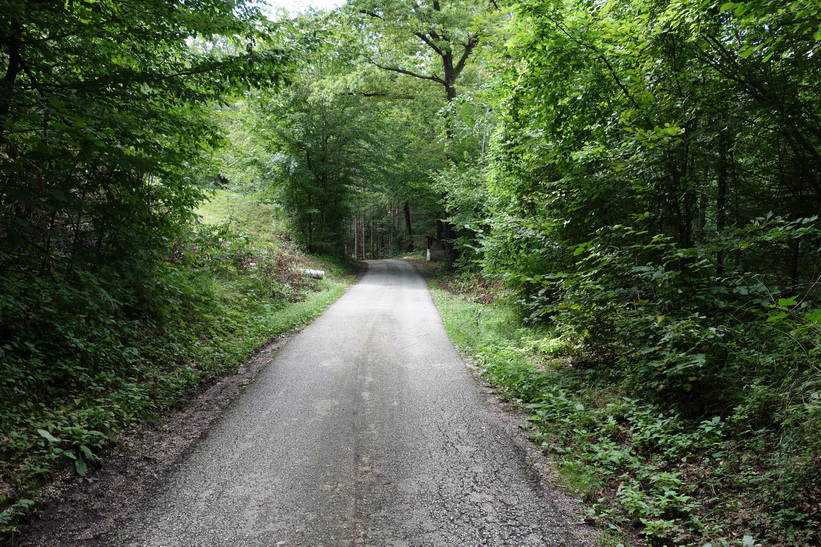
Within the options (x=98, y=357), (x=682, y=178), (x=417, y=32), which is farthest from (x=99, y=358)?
(x=417, y=32)

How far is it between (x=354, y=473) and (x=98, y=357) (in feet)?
12.5

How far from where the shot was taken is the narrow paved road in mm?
3070

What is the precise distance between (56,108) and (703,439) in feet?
23.0

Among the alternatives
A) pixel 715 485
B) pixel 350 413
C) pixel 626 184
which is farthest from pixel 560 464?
pixel 626 184

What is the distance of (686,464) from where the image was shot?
362 centimetres

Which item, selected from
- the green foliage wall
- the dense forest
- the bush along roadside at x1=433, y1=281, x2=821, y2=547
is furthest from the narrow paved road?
the green foliage wall

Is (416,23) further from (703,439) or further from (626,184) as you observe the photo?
(703,439)

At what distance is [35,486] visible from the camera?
10.8 ft

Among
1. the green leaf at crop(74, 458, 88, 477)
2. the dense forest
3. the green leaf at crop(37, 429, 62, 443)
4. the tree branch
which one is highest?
the tree branch

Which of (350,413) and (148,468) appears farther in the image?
(350,413)

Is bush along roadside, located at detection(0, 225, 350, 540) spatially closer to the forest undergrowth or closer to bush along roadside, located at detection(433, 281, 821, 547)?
the forest undergrowth

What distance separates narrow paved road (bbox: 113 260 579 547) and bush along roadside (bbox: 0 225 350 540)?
90cm

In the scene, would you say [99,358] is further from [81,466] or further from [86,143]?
[86,143]

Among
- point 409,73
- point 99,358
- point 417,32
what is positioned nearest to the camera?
point 99,358
